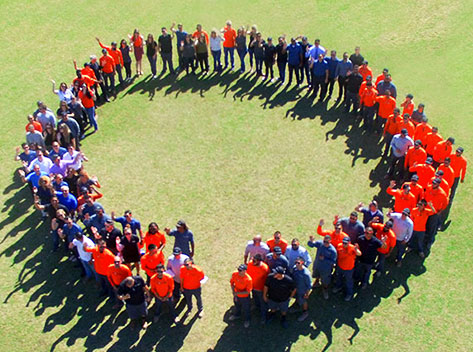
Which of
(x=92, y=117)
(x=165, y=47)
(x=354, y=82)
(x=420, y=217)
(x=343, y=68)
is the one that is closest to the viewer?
(x=420, y=217)

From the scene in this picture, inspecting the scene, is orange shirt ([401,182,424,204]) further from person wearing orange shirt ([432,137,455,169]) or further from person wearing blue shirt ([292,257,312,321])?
person wearing blue shirt ([292,257,312,321])

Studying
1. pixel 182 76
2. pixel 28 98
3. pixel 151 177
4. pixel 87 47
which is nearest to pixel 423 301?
pixel 151 177

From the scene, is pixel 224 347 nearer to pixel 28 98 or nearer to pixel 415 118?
pixel 415 118

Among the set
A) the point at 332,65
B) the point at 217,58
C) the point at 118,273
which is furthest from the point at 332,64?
the point at 118,273

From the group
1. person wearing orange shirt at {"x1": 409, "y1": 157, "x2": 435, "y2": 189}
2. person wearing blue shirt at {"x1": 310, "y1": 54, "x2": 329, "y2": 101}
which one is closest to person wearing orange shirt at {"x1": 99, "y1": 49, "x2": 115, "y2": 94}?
person wearing blue shirt at {"x1": 310, "y1": 54, "x2": 329, "y2": 101}

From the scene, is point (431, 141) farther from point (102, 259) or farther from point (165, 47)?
point (165, 47)
